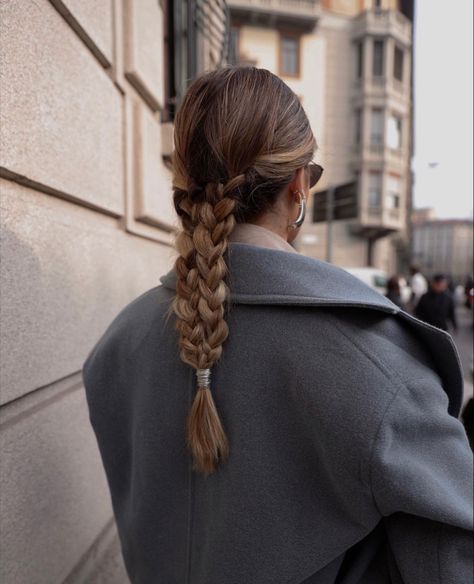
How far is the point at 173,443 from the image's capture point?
925mm

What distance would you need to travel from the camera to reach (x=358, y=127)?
18.0 metres

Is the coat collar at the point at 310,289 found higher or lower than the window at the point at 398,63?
lower

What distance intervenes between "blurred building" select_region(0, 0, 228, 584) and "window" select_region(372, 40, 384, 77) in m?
18.6

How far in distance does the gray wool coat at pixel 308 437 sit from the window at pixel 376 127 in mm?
19417

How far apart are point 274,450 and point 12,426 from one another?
0.96 metres

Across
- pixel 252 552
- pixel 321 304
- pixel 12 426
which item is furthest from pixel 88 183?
pixel 252 552

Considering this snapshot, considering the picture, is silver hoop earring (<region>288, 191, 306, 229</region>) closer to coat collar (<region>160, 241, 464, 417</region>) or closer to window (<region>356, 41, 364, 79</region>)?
coat collar (<region>160, 241, 464, 417</region>)

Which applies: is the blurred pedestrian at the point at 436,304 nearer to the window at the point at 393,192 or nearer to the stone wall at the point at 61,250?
the stone wall at the point at 61,250

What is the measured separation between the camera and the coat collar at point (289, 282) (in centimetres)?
71

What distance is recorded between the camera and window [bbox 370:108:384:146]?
59.2ft

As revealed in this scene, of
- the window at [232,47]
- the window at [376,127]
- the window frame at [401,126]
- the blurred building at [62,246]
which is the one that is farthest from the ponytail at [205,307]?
the window frame at [401,126]

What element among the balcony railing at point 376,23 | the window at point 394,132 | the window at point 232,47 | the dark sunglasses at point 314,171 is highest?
the balcony railing at point 376,23

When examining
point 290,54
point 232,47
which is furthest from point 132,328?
point 290,54

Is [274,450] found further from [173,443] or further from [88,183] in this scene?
[88,183]
